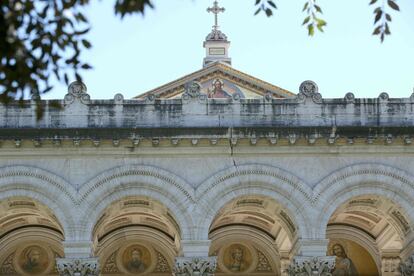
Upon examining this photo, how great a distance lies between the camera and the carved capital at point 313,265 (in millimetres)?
24812

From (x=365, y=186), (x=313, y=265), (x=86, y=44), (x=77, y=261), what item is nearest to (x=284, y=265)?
(x=313, y=265)

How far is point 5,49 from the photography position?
11344 millimetres

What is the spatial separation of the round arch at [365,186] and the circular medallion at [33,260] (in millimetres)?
8529

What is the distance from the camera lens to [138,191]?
25.0m

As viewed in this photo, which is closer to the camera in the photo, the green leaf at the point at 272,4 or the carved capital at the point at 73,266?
the green leaf at the point at 272,4

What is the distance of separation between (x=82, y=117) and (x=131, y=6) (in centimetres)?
1435

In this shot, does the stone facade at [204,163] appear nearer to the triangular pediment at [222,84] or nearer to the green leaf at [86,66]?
the green leaf at [86,66]

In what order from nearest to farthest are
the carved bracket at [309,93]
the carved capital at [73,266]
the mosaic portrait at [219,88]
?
the carved capital at [73,266]
the carved bracket at [309,93]
the mosaic portrait at [219,88]

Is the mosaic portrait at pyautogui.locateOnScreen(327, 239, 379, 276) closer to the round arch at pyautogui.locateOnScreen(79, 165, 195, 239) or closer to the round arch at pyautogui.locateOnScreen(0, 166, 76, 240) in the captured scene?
the round arch at pyautogui.locateOnScreen(79, 165, 195, 239)

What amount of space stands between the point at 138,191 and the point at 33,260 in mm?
6217

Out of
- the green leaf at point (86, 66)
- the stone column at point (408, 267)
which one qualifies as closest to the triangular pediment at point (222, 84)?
the stone column at point (408, 267)

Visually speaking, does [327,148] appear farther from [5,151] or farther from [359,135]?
[5,151]

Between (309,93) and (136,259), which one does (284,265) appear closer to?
(136,259)

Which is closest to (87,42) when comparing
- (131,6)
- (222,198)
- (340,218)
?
(131,6)
